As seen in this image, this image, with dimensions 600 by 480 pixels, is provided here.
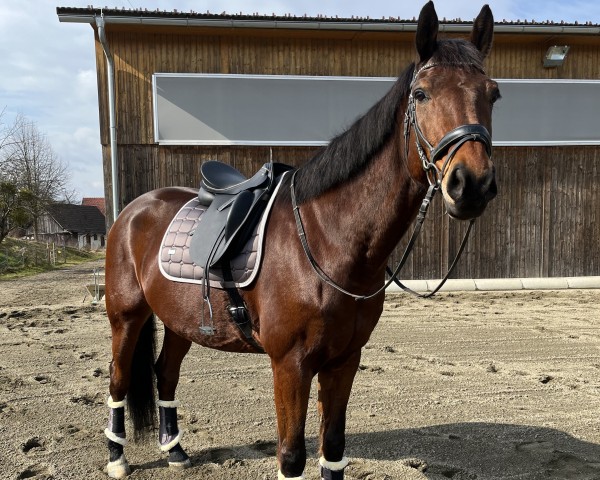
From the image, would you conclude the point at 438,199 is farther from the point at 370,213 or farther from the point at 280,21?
the point at 370,213

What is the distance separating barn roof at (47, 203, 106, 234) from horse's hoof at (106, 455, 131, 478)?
44.8 meters

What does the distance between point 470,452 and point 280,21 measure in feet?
26.2

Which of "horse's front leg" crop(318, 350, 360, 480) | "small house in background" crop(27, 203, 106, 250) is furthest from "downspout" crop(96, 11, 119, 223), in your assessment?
"small house in background" crop(27, 203, 106, 250)

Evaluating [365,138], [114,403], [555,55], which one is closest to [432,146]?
[365,138]

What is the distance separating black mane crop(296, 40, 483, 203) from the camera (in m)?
1.72

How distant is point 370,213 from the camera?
200 cm

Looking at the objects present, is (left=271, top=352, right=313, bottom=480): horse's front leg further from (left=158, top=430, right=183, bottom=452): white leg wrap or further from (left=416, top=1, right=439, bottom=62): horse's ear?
(left=416, top=1, right=439, bottom=62): horse's ear

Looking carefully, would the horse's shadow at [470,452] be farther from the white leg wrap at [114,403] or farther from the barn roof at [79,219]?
the barn roof at [79,219]

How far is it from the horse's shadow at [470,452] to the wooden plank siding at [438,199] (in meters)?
6.35

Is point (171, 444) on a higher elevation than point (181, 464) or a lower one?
higher

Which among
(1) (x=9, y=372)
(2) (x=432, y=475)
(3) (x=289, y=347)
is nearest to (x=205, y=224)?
(3) (x=289, y=347)

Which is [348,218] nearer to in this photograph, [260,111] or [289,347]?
[289,347]

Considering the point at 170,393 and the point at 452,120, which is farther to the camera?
the point at 170,393

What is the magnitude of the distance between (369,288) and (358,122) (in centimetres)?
71
